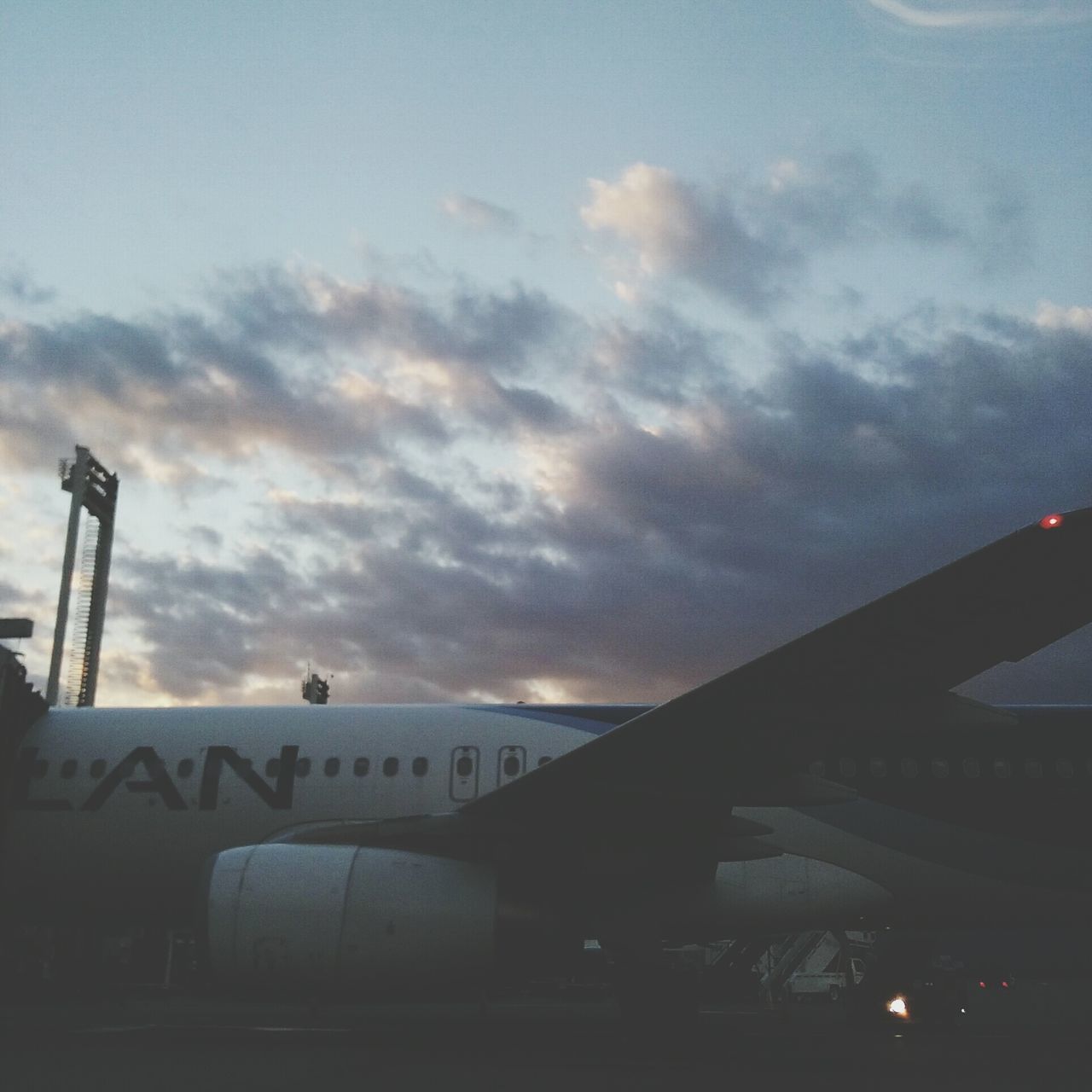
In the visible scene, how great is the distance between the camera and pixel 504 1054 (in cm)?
875

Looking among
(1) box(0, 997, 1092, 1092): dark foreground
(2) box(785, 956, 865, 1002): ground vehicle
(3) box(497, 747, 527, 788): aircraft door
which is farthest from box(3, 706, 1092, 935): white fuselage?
(2) box(785, 956, 865, 1002): ground vehicle

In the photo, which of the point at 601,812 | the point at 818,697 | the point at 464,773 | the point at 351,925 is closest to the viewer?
the point at 818,697

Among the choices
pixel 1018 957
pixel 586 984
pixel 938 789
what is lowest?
pixel 586 984

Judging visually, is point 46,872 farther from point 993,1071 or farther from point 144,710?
point 993,1071

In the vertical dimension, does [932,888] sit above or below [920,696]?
below

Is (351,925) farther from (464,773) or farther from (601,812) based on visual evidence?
(464,773)

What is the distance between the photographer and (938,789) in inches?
444

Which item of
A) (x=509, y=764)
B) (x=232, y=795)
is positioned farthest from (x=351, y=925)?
(x=232, y=795)

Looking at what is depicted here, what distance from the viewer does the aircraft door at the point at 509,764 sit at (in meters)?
11.7

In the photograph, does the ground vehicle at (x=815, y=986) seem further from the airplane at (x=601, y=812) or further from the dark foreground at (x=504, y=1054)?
the airplane at (x=601, y=812)

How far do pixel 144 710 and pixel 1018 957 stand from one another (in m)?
17.6

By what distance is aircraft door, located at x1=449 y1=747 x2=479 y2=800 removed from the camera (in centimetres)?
1160

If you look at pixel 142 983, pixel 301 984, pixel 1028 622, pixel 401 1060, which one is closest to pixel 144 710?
pixel 301 984

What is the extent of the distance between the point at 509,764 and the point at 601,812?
253cm
